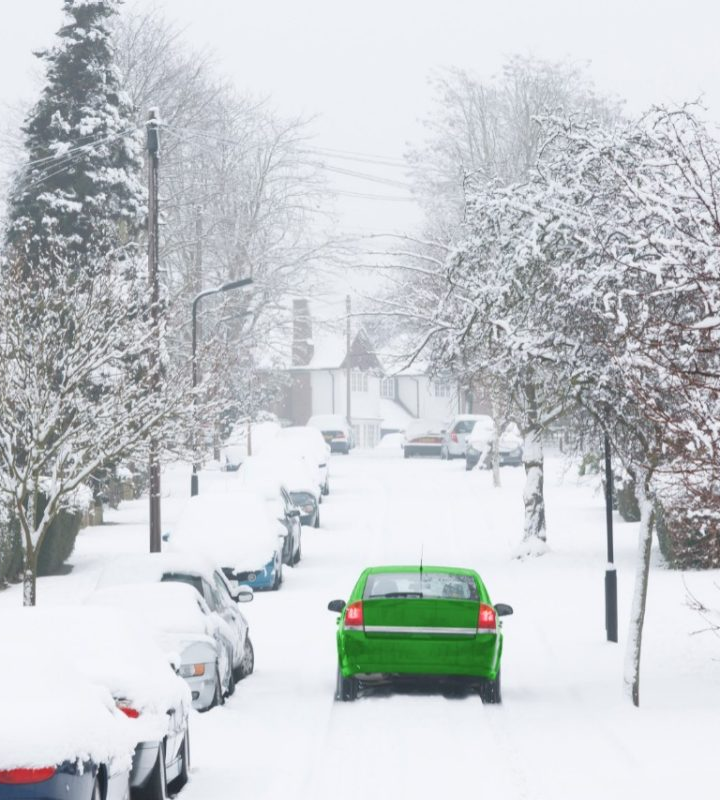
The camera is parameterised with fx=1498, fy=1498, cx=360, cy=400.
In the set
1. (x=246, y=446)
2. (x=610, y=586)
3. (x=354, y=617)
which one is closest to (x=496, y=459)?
(x=246, y=446)

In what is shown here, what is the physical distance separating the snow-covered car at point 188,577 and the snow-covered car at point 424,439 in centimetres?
5347

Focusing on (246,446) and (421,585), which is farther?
(246,446)

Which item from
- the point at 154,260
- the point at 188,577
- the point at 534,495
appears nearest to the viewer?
the point at 188,577

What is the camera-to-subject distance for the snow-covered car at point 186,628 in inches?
547

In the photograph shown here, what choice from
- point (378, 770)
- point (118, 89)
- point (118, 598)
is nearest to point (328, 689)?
point (118, 598)

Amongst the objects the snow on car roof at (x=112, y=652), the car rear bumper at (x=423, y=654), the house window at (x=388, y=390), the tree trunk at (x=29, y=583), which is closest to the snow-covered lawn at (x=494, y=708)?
the car rear bumper at (x=423, y=654)

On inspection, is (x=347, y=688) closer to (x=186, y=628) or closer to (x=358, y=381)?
(x=186, y=628)

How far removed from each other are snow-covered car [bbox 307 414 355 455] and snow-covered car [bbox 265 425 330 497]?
693 inches

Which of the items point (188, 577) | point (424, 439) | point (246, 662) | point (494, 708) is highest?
point (188, 577)

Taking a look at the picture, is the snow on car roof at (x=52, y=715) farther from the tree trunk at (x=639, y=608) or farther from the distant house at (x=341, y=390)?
the distant house at (x=341, y=390)

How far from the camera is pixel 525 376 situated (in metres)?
26.0

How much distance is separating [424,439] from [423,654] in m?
55.7

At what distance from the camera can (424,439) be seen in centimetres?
7081

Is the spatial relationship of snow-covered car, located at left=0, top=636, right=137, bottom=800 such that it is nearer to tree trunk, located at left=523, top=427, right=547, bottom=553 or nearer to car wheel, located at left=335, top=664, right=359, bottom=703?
car wheel, located at left=335, top=664, right=359, bottom=703
